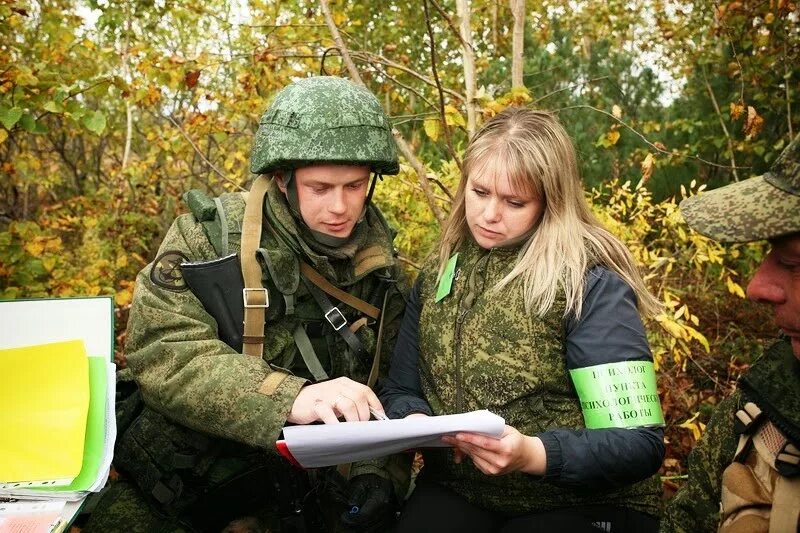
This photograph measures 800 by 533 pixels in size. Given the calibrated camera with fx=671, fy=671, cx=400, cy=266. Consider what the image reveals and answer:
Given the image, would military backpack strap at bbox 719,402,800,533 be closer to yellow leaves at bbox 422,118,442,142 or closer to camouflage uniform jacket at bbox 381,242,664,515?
camouflage uniform jacket at bbox 381,242,664,515

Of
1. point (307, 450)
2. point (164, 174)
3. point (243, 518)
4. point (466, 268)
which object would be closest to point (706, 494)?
point (466, 268)

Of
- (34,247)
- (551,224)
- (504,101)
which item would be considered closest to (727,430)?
(551,224)

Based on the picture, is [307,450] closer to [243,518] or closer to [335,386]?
[335,386]

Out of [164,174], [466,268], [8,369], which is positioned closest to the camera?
[8,369]

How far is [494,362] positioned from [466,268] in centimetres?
38

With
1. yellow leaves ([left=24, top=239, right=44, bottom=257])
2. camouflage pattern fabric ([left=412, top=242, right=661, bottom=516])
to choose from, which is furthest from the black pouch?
yellow leaves ([left=24, top=239, right=44, bottom=257])

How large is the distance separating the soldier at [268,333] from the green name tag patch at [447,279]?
241 mm

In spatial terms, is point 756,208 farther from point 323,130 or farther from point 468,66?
point 468,66

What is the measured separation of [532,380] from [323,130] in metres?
1.10

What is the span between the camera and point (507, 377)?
6.93 ft

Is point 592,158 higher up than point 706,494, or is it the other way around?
point 592,158

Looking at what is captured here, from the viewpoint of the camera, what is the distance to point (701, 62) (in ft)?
22.2

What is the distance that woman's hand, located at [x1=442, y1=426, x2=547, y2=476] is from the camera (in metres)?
1.77

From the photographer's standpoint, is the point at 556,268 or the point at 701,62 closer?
the point at 556,268
